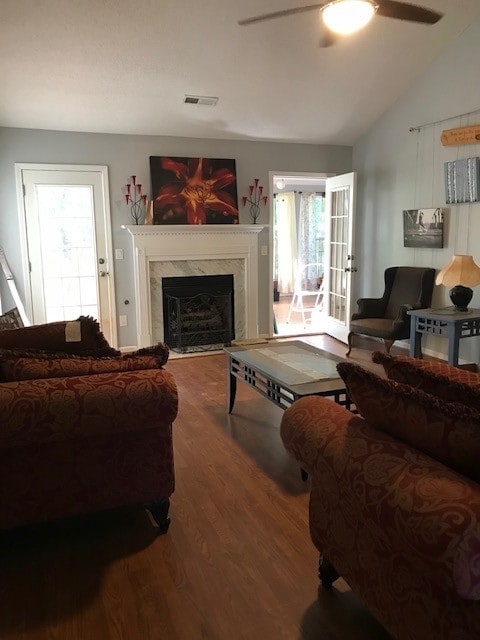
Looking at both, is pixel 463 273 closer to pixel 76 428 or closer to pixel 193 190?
pixel 193 190

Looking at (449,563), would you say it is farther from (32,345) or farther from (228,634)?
(32,345)

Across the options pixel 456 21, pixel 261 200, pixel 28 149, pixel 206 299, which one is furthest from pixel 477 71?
pixel 28 149

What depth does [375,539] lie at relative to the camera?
4.59 feet

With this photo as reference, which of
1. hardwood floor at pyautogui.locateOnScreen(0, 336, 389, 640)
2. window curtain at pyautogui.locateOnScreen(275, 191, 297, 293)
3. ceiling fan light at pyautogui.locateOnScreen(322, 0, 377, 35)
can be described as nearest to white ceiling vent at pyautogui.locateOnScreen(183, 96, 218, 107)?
ceiling fan light at pyautogui.locateOnScreen(322, 0, 377, 35)

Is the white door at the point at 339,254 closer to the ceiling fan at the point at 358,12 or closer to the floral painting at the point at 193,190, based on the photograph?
the floral painting at the point at 193,190

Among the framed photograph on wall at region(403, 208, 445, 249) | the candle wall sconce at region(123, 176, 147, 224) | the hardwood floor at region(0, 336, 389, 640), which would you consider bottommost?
the hardwood floor at region(0, 336, 389, 640)

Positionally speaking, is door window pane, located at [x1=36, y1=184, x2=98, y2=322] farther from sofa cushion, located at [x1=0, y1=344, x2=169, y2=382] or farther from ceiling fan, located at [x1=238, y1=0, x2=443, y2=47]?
sofa cushion, located at [x1=0, y1=344, x2=169, y2=382]

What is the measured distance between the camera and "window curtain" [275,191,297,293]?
32.1 ft

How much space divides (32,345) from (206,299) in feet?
12.2

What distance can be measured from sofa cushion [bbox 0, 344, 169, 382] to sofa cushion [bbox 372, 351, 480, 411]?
104 cm

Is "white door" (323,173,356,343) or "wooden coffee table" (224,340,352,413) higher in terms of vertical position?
"white door" (323,173,356,343)

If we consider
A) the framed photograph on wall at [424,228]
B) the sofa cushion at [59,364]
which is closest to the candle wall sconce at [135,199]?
the framed photograph on wall at [424,228]

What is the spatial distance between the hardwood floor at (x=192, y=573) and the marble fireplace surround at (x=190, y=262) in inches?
118

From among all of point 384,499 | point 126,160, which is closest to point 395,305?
point 126,160
